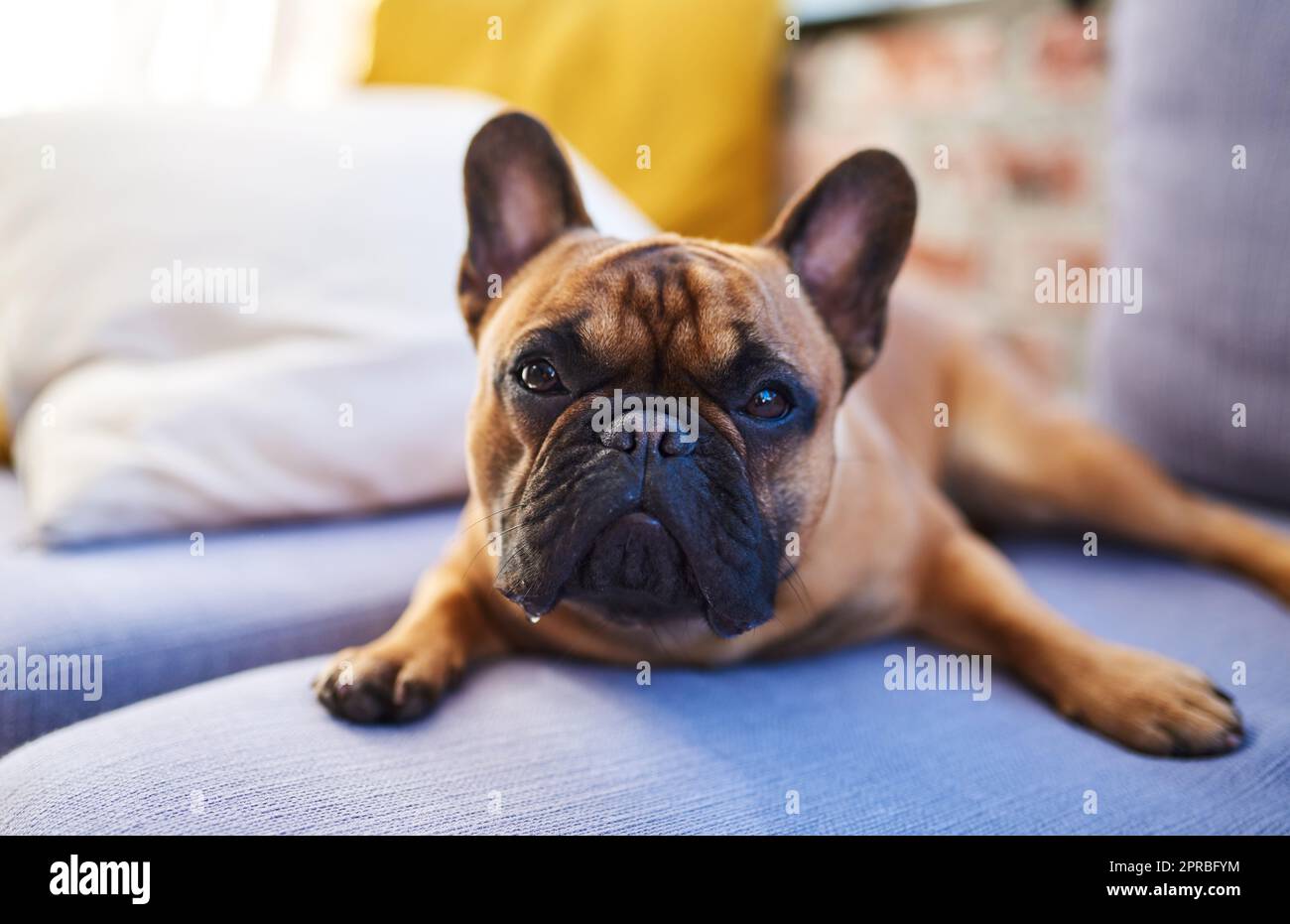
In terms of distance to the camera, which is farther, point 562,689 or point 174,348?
point 174,348

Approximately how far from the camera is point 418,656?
3.29ft

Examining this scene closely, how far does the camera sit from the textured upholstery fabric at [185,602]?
102 cm

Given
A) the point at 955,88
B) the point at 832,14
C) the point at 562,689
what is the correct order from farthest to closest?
1. the point at 832,14
2. the point at 955,88
3. the point at 562,689

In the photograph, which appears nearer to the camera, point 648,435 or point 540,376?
point 648,435

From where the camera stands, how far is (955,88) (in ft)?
6.48

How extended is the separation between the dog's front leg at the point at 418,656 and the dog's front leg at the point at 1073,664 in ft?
1.81

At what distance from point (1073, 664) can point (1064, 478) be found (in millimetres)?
590

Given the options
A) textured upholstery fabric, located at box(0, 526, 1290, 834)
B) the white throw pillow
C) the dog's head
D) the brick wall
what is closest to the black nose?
the dog's head

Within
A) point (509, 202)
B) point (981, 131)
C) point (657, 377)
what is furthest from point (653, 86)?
point (657, 377)

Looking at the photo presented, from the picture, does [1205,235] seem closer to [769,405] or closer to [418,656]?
[769,405]
